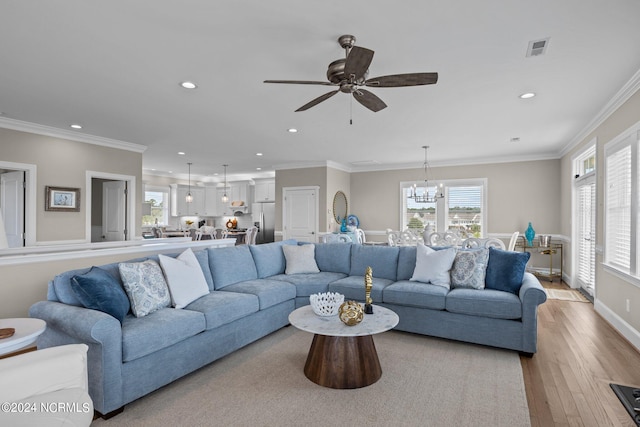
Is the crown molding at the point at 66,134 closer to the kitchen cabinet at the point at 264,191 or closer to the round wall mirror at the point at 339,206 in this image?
the kitchen cabinet at the point at 264,191

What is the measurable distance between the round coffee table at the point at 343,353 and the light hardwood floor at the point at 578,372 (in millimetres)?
1100

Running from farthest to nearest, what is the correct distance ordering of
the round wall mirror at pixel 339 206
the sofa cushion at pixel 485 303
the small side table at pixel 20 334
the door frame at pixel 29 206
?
the round wall mirror at pixel 339 206
the door frame at pixel 29 206
the sofa cushion at pixel 485 303
the small side table at pixel 20 334

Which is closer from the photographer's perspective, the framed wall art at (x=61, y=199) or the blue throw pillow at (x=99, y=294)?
the blue throw pillow at (x=99, y=294)

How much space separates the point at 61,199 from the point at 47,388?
494cm

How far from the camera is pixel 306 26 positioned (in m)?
2.46

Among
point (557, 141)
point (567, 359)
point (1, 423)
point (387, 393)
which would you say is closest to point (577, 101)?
point (557, 141)

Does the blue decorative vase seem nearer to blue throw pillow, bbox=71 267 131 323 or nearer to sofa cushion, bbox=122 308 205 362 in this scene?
sofa cushion, bbox=122 308 205 362

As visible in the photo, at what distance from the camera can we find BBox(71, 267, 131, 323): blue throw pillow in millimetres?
2418

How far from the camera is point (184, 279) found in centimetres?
320

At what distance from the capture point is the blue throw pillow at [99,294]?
242cm

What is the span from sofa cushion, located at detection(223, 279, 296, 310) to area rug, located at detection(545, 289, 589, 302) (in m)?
4.31

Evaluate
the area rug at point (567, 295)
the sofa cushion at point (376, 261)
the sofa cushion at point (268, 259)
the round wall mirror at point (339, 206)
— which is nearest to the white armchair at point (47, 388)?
the sofa cushion at point (268, 259)

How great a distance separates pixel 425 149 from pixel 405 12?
4.77 meters

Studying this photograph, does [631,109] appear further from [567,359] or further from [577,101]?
[567,359]
